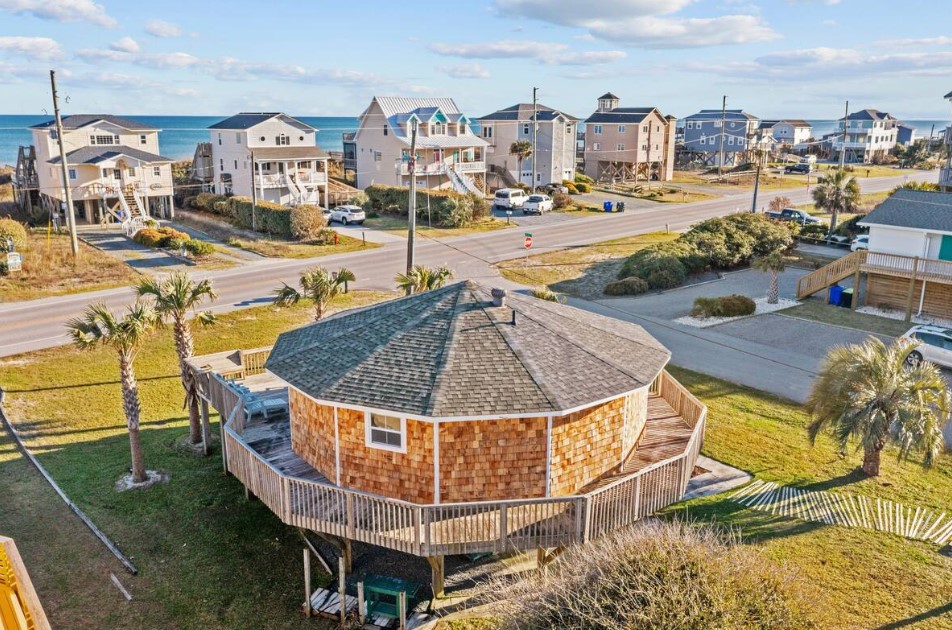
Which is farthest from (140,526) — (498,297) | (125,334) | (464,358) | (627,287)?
(627,287)

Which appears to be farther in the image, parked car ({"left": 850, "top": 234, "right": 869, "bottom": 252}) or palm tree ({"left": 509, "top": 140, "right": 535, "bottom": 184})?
palm tree ({"left": 509, "top": 140, "right": 535, "bottom": 184})

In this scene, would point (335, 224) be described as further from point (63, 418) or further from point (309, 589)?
point (309, 589)

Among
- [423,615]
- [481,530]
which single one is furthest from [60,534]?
[481,530]

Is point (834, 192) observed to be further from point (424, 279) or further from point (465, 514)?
point (465, 514)

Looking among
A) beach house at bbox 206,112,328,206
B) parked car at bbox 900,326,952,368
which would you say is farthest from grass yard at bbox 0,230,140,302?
parked car at bbox 900,326,952,368

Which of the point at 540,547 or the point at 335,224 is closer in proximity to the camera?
the point at 540,547

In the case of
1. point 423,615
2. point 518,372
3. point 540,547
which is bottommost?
point 423,615

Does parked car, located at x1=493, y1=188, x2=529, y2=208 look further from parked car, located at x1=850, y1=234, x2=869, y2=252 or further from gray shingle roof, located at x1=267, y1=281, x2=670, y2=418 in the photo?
gray shingle roof, located at x1=267, y1=281, x2=670, y2=418
